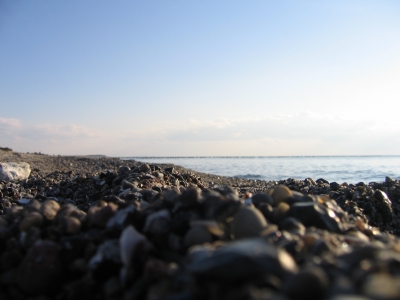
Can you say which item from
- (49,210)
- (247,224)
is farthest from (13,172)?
(247,224)

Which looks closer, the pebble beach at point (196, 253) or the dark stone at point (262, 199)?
the pebble beach at point (196, 253)

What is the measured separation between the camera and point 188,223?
6.07ft

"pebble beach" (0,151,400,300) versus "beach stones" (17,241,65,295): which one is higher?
"pebble beach" (0,151,400,300)

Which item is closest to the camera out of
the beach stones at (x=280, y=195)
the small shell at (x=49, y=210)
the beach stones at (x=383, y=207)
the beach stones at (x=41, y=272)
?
the beach stones at (x=41, y=272)

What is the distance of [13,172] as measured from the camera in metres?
8.49

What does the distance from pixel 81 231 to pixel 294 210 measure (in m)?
1.43

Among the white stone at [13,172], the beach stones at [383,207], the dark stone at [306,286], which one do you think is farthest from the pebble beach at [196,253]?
the white stone at [13,172]

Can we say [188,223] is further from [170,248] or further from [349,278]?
[349,278]

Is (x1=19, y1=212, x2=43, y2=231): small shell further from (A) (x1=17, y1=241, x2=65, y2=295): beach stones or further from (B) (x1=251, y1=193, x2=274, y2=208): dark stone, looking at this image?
(B) (x1=251, y1=193, x2=274, y2=208): dark stone

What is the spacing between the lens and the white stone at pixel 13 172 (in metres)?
8.18

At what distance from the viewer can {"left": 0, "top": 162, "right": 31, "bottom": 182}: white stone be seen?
8180mm

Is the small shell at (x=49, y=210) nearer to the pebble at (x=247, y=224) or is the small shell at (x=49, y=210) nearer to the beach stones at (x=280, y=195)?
the pebble at (x=247, y=224)

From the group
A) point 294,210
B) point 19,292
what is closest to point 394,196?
point 294,210

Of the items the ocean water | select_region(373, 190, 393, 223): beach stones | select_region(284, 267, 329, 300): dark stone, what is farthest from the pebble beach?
the ocean water
